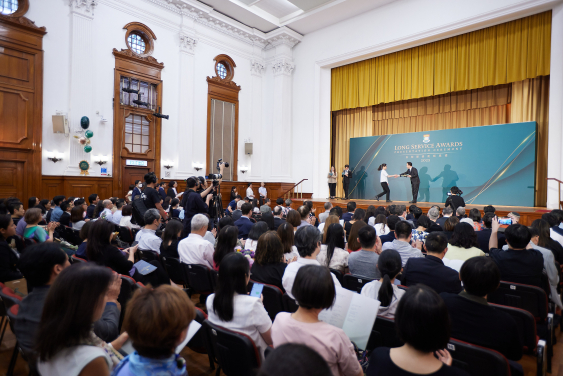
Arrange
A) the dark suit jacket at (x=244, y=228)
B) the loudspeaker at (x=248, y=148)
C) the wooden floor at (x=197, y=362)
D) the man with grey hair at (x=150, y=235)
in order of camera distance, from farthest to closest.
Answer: the loudspeaker at (x=248, y=148) < the dark suit jacket at (x=244, y=228) < the man with grey hair at (x=150, y=235) < the wooden floor at (x=197, y=362)

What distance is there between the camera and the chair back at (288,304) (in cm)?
220

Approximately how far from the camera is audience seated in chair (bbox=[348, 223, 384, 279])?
2.69m

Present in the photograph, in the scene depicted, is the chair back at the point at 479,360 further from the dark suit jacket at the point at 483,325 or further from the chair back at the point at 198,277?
the chair back at the point at 198,277

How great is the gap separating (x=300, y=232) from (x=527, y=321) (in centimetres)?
153

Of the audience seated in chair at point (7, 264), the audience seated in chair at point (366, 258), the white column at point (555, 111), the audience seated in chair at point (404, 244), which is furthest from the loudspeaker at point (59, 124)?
the white column at point (555, 111)

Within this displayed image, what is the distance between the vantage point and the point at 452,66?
9953mm

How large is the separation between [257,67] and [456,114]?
24.1ft

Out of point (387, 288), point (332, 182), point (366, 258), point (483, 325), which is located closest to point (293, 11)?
point (332, 182)

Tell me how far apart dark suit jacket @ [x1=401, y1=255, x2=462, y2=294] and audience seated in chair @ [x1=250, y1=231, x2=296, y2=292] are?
94 cm

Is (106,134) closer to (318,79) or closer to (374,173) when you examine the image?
(318,79)

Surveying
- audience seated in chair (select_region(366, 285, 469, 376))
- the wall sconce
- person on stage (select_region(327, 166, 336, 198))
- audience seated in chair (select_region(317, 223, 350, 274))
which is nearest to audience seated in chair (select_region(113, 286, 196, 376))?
audience seated in chair (select_region(366, 285, 469, 376))

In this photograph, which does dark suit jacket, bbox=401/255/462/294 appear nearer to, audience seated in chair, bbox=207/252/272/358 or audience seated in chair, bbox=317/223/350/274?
audience seated in chair, bbox=317/223/350/274

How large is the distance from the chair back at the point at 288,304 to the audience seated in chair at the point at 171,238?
1.63 meters

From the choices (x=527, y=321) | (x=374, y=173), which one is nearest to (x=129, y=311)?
(x=527, y=321)
